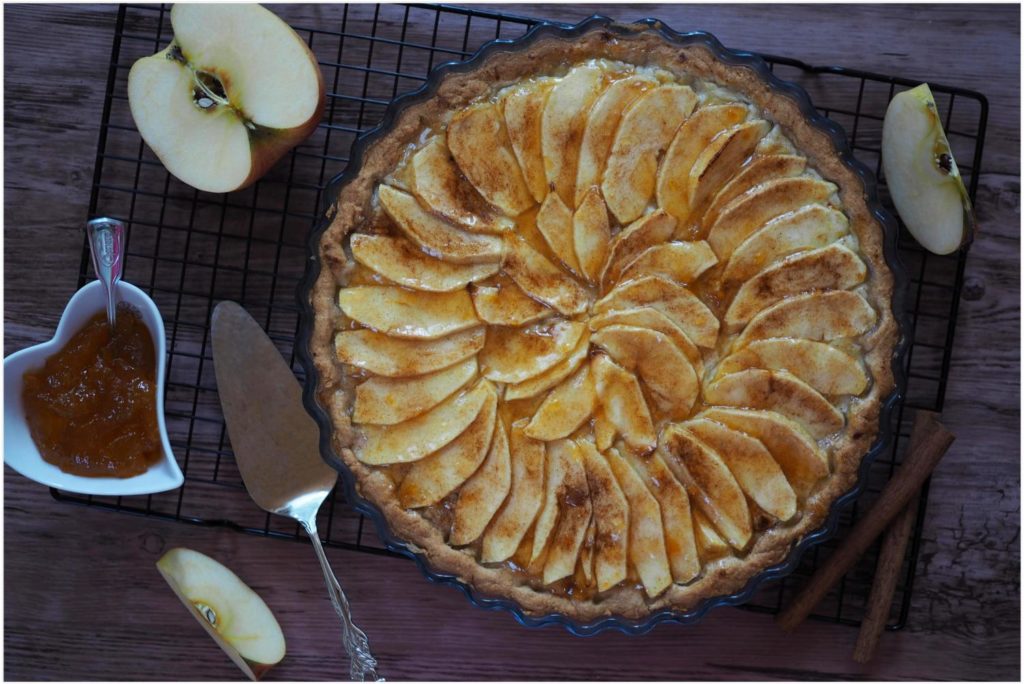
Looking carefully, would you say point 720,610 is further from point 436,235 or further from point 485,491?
point 436,235

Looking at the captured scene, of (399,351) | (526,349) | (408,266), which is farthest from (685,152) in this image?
(399,351)

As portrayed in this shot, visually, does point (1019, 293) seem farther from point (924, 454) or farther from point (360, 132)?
point (360, 132)

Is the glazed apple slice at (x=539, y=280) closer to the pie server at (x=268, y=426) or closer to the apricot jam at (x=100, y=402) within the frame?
the pie server at (x=268, y=426)

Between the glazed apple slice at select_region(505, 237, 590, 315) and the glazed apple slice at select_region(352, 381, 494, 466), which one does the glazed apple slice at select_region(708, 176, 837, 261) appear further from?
the glazed apple slice at select_region(352, 381, 494, 466)

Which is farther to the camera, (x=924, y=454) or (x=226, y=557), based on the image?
(x=226, y=557)

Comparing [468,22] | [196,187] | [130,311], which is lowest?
[130,311]

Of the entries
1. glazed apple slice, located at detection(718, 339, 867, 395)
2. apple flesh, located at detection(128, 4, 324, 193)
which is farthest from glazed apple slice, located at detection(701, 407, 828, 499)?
apple flesh, located at detection(128, 4, 324, 193)

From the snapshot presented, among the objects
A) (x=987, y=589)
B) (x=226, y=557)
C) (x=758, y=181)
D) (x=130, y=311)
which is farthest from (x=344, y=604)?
(x=987, y=589)

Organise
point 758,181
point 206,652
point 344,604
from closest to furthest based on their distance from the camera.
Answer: point 758,181
point 344,604
point 206,652
